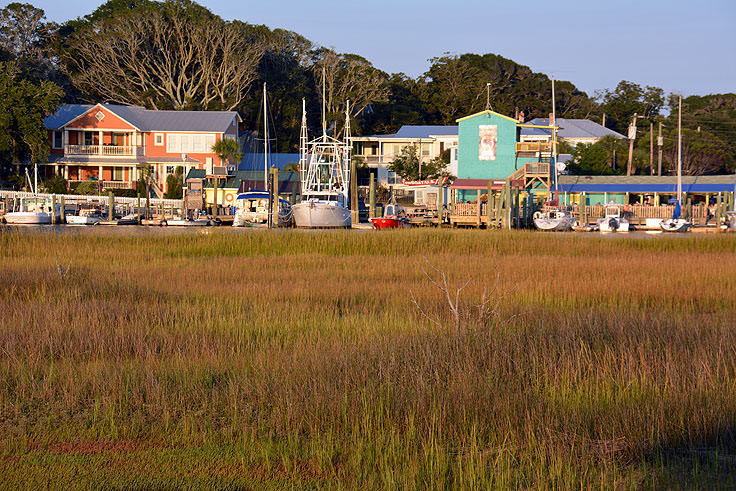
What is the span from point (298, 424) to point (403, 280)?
41.0ft

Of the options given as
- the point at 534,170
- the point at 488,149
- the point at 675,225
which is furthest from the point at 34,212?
the point at 675,225

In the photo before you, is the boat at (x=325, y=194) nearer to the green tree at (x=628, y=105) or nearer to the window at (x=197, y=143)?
the window at (x=197, y=143)

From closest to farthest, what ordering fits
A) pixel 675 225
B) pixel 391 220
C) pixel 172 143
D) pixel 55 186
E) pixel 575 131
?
1. pixel 391 220
2. pixel 675 225
3. pixel 55 186
4. pixel 172 143
5. pixel 575 131

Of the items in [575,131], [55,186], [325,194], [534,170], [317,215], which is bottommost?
[317,215]

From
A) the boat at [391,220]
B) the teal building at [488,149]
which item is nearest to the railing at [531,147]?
the teal building at [488,149]

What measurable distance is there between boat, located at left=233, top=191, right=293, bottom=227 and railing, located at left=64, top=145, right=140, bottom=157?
15303 millimetres

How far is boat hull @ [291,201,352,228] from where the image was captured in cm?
4856

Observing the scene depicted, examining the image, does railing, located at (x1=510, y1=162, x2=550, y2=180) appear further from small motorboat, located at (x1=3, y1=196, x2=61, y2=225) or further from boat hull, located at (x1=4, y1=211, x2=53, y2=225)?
boat hull, located at (x1=4, y1=211, x2=53, y2=225)

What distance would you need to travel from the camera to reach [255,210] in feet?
180

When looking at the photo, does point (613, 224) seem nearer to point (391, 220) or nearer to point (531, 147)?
point (531, 147)

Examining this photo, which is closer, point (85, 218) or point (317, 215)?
point (317, 215)

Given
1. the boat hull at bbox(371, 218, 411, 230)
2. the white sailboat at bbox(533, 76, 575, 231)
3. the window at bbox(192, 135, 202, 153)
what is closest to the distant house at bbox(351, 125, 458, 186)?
the window at bbox(192, 135, 202, 153)

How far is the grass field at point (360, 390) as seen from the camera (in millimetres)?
7160

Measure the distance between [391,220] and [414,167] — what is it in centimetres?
2229
